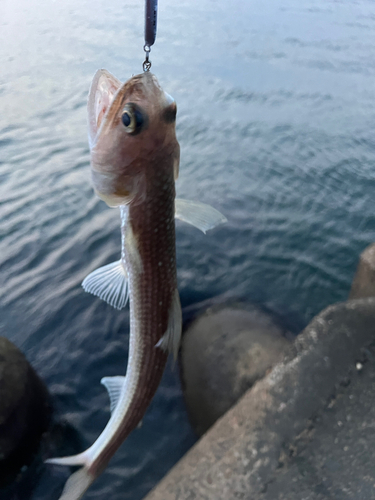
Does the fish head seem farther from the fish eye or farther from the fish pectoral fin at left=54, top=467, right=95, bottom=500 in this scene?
the fish pectoral fin at left=54, top=467, right=95, bottom=500

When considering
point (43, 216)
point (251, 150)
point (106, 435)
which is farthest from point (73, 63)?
point (106, 435)

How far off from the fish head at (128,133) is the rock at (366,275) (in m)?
2.34

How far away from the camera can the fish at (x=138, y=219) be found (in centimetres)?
183

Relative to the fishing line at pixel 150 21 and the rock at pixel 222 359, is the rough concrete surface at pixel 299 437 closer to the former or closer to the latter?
the rock at pixel 222 359

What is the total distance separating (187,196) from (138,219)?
17.2ft

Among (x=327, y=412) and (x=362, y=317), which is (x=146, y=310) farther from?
(x=362, y=317)

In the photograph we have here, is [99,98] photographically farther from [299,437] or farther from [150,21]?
[299,437]

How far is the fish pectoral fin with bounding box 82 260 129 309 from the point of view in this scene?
222cm

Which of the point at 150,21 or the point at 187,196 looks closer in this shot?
the point at 150,21

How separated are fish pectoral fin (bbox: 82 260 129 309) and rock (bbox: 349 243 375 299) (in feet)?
7.70

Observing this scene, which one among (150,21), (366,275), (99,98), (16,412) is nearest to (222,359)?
(366,275)

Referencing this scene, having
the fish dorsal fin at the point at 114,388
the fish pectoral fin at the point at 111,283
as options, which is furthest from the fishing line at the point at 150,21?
the fish dorsal fin at the point at 114,388

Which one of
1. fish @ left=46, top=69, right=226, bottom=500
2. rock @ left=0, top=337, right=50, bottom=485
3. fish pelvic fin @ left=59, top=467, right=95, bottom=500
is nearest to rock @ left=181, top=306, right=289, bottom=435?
fish @ left=46, top=69, right=226, bottom=500

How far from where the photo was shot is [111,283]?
7.34 feet
